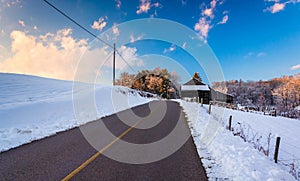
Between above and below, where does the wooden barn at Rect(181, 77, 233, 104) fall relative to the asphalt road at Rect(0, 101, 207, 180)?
above

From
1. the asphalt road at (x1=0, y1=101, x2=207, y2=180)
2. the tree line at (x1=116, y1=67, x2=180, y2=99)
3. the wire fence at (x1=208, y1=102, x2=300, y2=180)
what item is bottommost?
the wire fence at (x1=208, y1=102, x2=300, y2=180)

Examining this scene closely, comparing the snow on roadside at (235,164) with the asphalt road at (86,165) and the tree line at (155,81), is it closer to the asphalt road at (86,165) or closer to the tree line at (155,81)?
the asphalt road at (86,165)

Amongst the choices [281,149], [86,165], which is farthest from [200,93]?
[86,165]

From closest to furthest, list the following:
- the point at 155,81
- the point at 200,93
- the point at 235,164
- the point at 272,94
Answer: the point at 235,164 → the point at 200,93 → the point at 155,81 → the point at 272,94

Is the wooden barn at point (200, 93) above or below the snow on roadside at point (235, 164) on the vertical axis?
above

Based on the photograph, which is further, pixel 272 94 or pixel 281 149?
pixel 272 94

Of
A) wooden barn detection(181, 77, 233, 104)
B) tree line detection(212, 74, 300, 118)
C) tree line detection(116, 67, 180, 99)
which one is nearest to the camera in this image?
wooden barn detection(181, 77, 233, 104)

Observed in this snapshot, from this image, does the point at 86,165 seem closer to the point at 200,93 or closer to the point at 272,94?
the point at 200,93

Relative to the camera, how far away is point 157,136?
7.54 metres

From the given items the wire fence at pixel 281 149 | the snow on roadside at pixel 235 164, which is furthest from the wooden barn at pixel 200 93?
Answer: the snow on roadside at pixel 235 164

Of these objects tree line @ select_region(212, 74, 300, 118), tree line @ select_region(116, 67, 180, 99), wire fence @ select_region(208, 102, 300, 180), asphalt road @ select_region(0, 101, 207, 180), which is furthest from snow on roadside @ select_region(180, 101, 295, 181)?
tree line @ select_region(116, 67, 180, 99)

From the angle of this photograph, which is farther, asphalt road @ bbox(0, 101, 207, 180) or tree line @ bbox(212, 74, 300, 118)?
tree line @ bbox(212, 74, 300, 118)

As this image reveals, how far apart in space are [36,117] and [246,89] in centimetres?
12489

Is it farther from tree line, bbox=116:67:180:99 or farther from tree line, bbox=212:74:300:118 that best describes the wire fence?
tree line, bbox=116:67:180:99
